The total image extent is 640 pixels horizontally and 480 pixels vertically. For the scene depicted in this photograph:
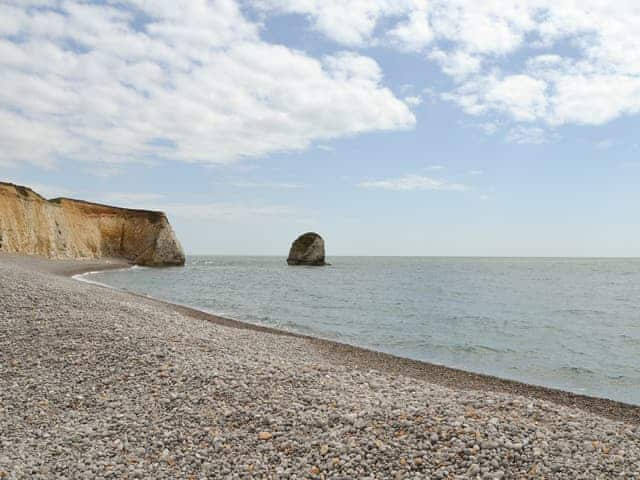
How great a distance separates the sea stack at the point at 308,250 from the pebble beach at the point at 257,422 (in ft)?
246

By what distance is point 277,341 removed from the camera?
14.2 meters

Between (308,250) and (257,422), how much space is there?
80.1m

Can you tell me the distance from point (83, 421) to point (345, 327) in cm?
1385

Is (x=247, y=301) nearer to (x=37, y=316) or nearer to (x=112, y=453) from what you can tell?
(x=37, y=316)

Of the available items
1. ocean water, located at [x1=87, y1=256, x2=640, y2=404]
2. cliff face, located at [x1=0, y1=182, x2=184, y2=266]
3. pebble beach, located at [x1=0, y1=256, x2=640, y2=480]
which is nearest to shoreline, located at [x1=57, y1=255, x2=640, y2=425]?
pebble beach, located at [x1=0, y1=256, x2=640, y2=480]

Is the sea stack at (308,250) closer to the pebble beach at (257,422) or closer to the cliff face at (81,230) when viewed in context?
the cliff face at (81,230)

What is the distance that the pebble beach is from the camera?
5480 mm

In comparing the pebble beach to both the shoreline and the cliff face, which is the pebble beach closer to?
the shoreline

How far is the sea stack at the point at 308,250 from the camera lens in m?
85.7

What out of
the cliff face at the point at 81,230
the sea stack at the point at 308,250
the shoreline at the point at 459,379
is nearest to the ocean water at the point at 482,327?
the shoreline at the point at 459,379

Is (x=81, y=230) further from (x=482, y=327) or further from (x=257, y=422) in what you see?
(x=257, y=422)

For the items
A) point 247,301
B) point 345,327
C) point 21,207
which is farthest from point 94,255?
point 345,327

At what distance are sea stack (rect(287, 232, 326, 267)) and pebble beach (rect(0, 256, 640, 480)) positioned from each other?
7484cm

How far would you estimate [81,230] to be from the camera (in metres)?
63.2
